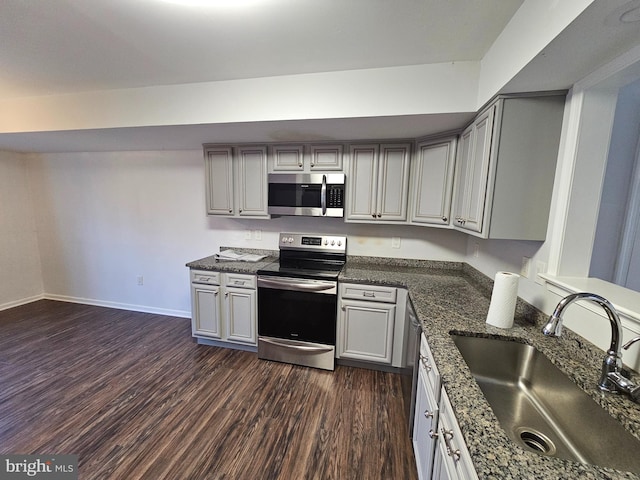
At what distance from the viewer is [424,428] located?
4.54 ft

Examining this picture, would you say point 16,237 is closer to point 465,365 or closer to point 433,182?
point 433,182

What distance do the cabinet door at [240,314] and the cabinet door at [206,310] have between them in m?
0.10

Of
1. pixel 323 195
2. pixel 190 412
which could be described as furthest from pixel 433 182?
pixel 190 412

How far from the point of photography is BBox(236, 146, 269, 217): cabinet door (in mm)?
2779

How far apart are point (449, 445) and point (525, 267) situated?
1.22m

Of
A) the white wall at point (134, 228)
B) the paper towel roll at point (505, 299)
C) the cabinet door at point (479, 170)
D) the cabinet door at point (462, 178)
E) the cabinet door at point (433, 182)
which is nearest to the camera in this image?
the paper towel roll at point (505, 299)

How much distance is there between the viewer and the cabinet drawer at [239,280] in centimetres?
262

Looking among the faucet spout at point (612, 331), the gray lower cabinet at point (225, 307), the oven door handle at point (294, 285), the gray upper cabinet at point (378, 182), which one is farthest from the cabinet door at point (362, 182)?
the faucet spout at point (612, 331)

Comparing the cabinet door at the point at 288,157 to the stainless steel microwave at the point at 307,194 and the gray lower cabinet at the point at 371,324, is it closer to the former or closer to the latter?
the stainless steel microwave at the point at 307,194

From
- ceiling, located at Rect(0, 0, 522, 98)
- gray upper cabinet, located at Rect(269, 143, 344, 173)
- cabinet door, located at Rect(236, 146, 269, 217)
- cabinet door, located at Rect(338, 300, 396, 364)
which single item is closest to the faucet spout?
ceiling, located at Rect(0, 0, 522, 98)

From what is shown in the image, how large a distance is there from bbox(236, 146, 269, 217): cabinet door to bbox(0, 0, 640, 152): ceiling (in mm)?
518

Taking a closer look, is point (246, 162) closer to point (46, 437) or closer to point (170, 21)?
point (170, 21)

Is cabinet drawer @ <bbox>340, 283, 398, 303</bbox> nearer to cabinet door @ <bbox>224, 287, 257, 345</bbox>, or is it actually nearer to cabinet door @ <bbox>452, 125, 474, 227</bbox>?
cabinet door @ <bbox>452, 125, 474, 227</bbox>

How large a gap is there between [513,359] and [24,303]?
5.84 m
